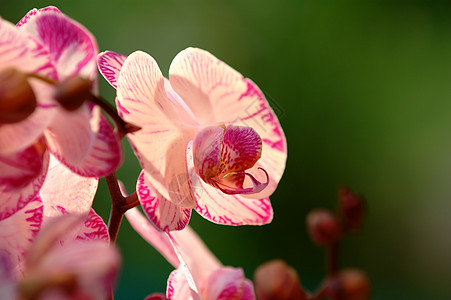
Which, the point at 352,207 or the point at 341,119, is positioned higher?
the point at 352,207

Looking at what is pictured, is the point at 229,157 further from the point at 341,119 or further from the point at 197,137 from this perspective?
the point at 341,119

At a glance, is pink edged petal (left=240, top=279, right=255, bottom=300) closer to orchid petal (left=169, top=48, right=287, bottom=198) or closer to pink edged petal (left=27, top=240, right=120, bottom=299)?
orchid petal (left=169, top=48, right=287, bottom=198)

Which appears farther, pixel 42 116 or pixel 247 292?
pixel 247 292

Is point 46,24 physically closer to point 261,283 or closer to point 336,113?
point 261,283

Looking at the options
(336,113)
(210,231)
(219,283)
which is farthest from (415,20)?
(219,283)

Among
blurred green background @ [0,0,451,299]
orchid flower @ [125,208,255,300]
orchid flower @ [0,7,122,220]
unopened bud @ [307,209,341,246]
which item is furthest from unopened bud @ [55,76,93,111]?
blurred green background @ [0,0,451,299]

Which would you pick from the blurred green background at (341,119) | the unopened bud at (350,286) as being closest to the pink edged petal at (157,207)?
the unopened bud at (350,286)

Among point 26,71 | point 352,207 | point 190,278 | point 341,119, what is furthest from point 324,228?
point 341,119
